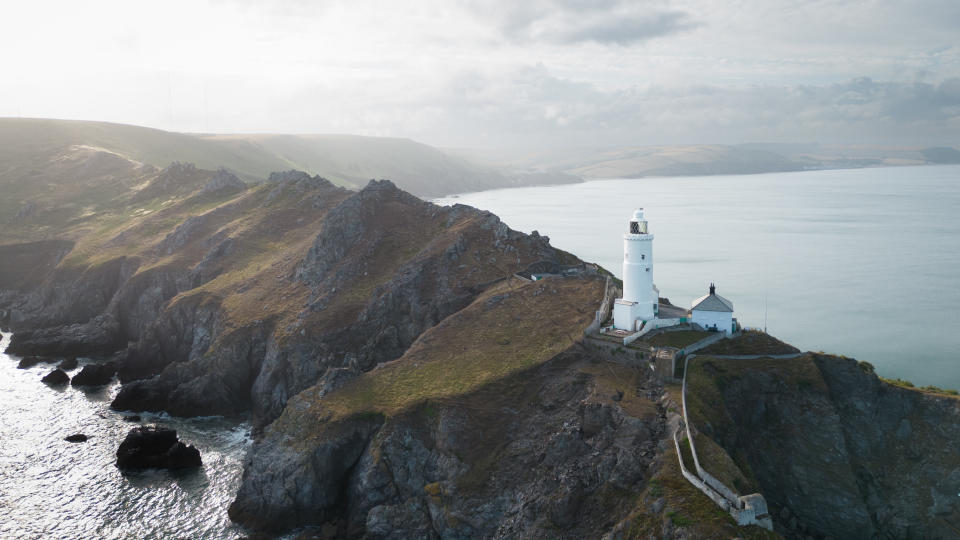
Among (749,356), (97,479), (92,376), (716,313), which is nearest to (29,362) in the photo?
(92,376)

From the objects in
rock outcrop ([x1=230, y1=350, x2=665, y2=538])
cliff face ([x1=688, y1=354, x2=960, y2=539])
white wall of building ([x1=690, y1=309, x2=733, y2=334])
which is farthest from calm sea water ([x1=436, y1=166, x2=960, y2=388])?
rock outcrop ([x1=230, y1=350, x2=665, y2=538])

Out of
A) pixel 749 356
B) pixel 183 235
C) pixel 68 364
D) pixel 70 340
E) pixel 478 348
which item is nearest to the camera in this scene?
pixel 749 356

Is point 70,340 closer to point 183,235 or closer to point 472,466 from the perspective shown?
point 183,235

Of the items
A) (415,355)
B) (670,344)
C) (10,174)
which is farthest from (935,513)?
(10,174)

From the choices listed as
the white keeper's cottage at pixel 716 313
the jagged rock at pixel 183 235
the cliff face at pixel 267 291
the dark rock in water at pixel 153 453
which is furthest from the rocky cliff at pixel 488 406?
the jagged rock at pixel 183 235

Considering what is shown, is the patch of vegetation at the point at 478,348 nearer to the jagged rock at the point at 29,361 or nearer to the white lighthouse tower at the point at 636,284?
the white lighthouse tower at the point at 636,284

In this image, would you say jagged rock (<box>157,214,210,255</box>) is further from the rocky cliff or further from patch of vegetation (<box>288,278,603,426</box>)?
patch of vegetation (<box>288,278,603,426</box>)
